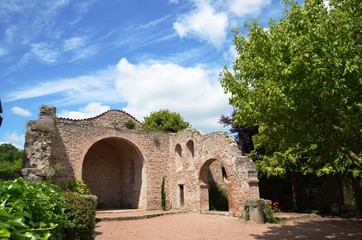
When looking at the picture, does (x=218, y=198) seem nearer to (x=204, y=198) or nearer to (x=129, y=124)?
(x=204, y=198)

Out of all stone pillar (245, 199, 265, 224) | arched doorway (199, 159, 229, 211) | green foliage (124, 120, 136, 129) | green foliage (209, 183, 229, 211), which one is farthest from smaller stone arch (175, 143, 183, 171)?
stone pillar (245, 199, 265, 224)

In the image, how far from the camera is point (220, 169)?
21734 millimetres

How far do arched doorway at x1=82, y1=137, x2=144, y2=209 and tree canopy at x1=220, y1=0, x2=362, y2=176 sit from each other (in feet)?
43.6

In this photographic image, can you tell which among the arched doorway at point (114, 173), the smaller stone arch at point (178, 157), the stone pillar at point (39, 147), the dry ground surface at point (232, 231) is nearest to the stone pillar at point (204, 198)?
the smaller stone arch at point (178, 157)

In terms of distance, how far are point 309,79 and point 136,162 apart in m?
16.1

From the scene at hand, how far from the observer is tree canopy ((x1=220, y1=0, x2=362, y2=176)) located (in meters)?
6.49

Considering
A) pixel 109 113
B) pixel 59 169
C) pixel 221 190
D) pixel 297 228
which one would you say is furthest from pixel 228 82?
pixel 109 113

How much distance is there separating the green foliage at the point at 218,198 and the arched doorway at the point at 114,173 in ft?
16.0

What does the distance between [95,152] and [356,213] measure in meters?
16.9

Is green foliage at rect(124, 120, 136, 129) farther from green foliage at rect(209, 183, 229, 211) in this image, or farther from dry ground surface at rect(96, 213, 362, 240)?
dry ground surface at rect(96, 213, 362, 240)

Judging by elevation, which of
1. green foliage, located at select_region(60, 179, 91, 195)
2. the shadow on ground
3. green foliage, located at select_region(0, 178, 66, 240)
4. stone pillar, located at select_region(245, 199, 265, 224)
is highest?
green foliage, located at select_region(60, 179, 91, 195)

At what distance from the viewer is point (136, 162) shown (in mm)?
21094

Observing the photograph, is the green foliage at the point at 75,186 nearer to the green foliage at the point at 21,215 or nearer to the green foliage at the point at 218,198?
the green foliage at the point at 218,198

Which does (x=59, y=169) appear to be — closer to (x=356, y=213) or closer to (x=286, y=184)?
(x=286, y=184)
